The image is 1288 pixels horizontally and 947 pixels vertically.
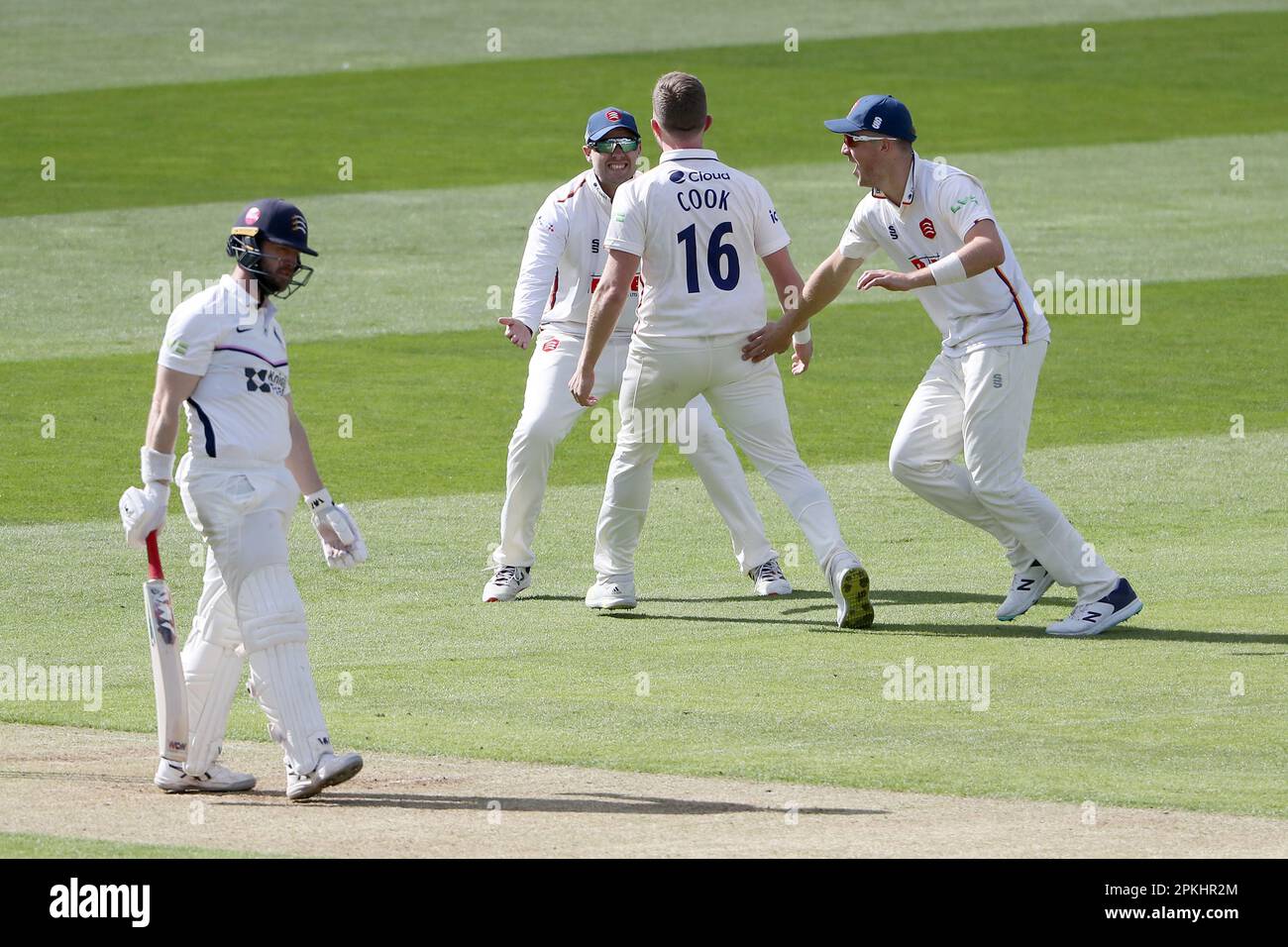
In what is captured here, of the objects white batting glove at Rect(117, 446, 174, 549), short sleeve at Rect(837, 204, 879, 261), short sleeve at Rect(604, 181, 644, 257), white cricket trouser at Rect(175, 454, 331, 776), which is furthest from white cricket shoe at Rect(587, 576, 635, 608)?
white batting glove at Rect(117, 446, 174, 549)

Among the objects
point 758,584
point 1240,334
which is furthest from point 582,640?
point 1240,334

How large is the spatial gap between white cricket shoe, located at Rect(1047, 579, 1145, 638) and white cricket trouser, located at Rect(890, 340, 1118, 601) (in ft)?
0.15

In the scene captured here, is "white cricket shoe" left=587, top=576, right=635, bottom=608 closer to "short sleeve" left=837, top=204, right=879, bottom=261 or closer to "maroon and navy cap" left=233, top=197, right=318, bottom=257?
"short sleeve" left=837, top=204, right=879, bottom=261

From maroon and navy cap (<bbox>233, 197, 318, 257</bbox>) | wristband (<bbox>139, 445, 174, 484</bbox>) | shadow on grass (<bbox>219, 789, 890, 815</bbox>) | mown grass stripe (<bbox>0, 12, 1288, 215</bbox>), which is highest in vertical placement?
mown grass stripe (<bbox>0, 12, 1288, 215</bbox>)

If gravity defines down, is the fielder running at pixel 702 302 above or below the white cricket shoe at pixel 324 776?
above

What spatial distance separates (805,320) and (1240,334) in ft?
35.6

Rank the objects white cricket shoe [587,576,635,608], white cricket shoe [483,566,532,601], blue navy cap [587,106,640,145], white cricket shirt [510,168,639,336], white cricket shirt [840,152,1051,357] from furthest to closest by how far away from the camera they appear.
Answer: white cricket shirt [510,168,639,336]
white cricket shoe [483,566,532,601]
blue navy cap [587,106,640,145]
white cricket shoe [587,576,635,608]
white cricket shirt [840,152,1051,357]

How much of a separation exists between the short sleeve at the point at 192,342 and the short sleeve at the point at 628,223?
10.4ft

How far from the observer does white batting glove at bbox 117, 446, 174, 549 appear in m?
7.90

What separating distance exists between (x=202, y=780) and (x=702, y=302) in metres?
3.74

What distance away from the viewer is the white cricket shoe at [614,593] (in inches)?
451

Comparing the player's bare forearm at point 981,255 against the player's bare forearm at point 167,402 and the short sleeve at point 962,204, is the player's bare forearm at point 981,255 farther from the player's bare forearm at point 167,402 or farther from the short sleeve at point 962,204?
the player's bare forearm at point 167,402

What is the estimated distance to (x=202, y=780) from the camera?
8.16 metres

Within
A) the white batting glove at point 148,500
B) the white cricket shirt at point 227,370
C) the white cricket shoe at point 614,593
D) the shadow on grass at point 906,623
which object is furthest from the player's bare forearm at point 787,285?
the white batting glove at point 148,500
